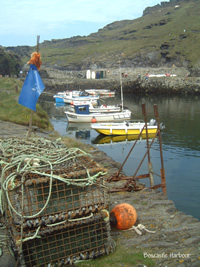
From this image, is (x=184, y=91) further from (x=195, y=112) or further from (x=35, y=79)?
(x=35, y=79)

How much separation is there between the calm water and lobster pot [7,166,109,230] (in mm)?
9031

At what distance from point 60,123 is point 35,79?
29723 millimetres

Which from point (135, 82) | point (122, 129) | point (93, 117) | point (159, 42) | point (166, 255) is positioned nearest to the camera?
point (166, 255)

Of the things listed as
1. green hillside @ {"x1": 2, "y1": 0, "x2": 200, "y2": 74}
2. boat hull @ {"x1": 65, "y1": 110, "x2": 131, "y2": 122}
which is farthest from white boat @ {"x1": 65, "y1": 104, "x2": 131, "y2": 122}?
green hillside @ {"x1": 2, "y1": 0, "x2": 200, "y2": 74}

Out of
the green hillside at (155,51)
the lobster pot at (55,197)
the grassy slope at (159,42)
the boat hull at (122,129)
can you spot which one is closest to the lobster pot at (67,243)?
the lobster pot at (55,197)

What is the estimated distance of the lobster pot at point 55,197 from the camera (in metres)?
4.99

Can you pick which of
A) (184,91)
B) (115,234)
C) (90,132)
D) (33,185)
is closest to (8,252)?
(33,185)

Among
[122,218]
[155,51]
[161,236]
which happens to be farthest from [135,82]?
[122,218]

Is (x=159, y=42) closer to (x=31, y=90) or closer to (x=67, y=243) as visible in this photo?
(x=31, y=90)

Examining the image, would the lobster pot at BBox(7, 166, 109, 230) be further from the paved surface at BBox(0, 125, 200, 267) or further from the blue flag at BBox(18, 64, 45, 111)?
the blue flag at BBox(18, 64, 45, 111)

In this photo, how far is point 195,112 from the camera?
138 ft

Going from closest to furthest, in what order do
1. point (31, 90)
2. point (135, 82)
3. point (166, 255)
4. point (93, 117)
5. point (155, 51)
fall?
point (166, 255) < point (31, 90) < point (93, 117) < point (135, 82) < point (155, 51)

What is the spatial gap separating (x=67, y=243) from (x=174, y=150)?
63.9 ft

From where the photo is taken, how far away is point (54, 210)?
208 inches
